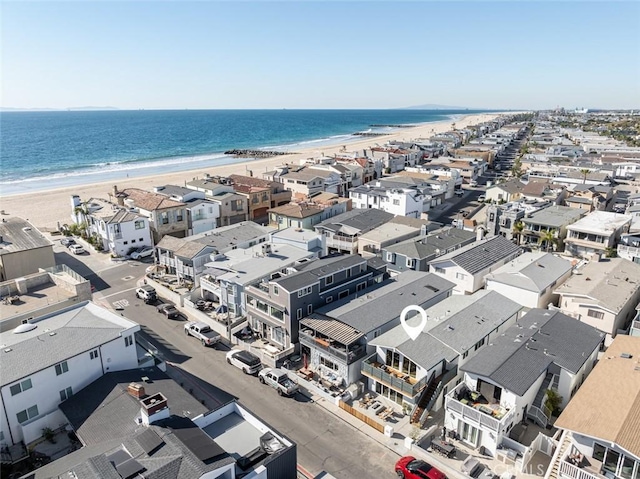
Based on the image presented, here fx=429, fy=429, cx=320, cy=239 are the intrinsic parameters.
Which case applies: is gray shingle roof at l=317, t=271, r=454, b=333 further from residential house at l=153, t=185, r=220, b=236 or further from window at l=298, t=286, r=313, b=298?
residential house at l=153, t=185, r=220, b=236

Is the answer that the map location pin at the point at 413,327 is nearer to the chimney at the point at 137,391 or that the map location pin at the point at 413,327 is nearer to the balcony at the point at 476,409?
the balcony at the point at 476,409

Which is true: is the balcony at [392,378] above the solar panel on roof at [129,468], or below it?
below

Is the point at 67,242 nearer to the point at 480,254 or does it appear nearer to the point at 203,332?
the point at 203,332

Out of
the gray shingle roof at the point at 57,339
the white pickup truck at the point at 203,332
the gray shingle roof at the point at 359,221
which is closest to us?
the gray shingle roof at the point at 57,339

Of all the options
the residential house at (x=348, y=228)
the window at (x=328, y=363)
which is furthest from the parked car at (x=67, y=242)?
the window at (x=328, y=363)

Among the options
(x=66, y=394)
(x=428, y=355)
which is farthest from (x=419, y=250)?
(x=66, y=394)

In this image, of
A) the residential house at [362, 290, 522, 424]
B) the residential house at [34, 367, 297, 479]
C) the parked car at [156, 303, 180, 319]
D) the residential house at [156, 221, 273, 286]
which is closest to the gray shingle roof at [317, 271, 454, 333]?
the residential house at [362, 290, 522, 424]
